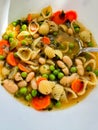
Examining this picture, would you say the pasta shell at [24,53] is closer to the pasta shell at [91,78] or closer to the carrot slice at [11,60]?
the carrot slice at [11,60]

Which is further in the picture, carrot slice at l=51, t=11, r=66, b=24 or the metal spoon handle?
carrot slice at l=51, t=11, r=66, b=24

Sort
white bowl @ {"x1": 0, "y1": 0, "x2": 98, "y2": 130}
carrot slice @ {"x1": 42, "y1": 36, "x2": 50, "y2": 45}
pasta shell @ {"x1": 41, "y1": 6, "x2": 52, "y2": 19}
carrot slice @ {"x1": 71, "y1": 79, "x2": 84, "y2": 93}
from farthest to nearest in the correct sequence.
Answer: pasta shell @ {"x1": 41, "y1": 6, "x2": 52, "y2": 19}
carrot slice @ {"x1": 42, "y1": 36, "x2": 50, "y2": 45}
carrot slice @ {"x1": 71, "y1": 79, "x2": 84, "y2": 93}
white bowl @ {"x1": 0, "y1": 0, "x2": 98, "y2": 130}

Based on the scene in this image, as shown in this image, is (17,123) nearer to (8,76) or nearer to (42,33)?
(8,76)

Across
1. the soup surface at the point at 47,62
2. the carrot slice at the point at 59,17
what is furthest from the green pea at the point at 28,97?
the carrot slice at the point at 59,17

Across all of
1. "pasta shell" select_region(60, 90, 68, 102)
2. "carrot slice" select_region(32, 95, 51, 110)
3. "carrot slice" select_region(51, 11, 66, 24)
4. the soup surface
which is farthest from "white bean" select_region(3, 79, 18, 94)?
"carrot slice" select_region(51, 11, 66, 24)

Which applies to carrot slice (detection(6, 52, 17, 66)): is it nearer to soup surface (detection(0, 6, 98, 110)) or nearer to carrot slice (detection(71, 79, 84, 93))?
soup surface (detection(0, 6, 98, 110))

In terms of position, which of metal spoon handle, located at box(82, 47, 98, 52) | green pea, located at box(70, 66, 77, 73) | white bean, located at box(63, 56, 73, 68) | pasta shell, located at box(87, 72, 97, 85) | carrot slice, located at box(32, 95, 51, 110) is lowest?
carrot slice, located at box(32, 95, 51, 110)

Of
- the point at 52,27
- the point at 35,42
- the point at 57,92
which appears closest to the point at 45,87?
the point at 57,92
